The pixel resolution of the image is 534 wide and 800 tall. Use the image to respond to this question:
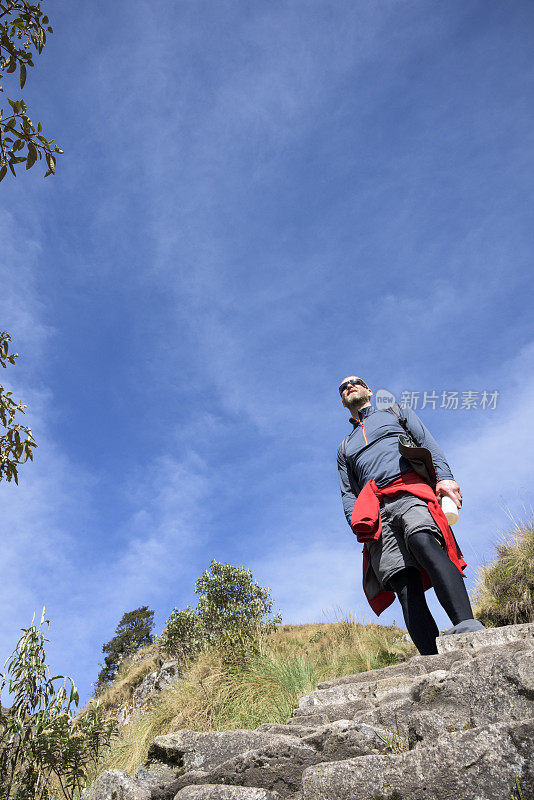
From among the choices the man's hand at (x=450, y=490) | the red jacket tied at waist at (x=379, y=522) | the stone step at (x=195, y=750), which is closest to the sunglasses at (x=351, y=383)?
the red jacket tied at waist at (x=379, y=522)

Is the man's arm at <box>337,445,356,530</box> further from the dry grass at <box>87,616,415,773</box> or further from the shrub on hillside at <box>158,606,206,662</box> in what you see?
the shrub on hillside at <box>158,606,206,662</box>

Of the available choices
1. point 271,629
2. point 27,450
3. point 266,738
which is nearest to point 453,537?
point 266,738

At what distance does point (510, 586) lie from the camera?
7.84 metres

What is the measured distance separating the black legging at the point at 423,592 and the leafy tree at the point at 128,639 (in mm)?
31877

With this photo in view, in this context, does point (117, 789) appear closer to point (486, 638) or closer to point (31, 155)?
point (486, 638)

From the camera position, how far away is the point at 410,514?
3627 millimetres

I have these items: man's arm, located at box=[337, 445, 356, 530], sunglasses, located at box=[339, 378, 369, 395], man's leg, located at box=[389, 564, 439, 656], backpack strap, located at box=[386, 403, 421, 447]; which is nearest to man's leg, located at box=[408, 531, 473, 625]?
man's leg, located at box=[389, 564, 439, 656]

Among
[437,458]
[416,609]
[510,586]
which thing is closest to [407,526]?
[416,609]

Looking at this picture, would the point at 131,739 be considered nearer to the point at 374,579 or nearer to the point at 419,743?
the point at 374,579

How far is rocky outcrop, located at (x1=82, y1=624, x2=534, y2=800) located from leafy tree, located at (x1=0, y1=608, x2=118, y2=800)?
1039 mm

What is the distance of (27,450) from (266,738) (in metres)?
1.93

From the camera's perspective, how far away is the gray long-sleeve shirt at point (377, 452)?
4.10 m

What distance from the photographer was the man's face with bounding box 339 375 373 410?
199 inches

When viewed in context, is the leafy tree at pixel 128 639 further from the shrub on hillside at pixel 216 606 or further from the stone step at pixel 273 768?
the stone step at pixel 273 768
